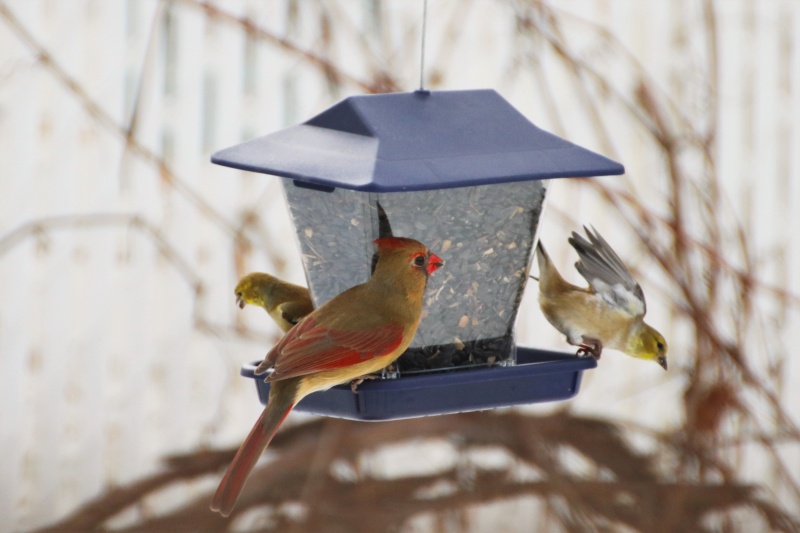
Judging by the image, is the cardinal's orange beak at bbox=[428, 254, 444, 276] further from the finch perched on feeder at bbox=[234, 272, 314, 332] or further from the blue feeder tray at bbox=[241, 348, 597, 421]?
the finch perched on feeder at bbox=[234, 272, 314, 332]

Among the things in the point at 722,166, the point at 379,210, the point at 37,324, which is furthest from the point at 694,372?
the point at 37,324

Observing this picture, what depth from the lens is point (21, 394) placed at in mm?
4754

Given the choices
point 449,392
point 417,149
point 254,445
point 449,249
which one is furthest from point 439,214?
point 254,445

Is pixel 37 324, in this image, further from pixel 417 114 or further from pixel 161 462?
pixel 417 114

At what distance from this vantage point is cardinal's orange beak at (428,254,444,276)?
80.9 inches

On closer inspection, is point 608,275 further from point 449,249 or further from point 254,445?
point 254,445

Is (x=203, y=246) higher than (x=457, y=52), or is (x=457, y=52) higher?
(x=457, y=52)

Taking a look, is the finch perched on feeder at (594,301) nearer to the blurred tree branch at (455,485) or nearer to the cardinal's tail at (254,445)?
the cardinal's tail at (254,445)

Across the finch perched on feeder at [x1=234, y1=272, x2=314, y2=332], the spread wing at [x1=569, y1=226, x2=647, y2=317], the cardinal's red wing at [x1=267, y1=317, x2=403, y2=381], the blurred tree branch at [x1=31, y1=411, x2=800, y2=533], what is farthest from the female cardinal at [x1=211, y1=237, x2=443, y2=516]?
the blurred tree branch at [x1=31, y1=411, x2=800, y2=533]

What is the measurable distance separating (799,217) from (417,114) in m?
3.52

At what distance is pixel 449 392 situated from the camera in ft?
6.75

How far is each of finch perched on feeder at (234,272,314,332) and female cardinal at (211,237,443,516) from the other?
→ 0.32m

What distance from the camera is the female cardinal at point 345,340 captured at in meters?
1.92

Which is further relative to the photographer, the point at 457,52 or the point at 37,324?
the point at 37,324
